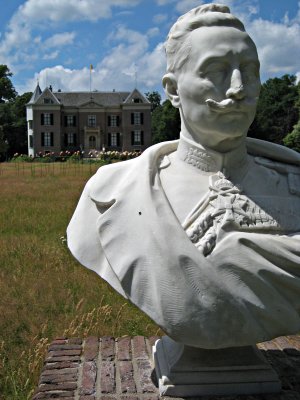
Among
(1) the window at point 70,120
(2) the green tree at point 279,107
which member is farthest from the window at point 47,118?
(2) the green tree at point 279,107

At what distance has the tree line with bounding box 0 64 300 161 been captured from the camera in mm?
45281

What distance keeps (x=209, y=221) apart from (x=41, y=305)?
12.0 ft

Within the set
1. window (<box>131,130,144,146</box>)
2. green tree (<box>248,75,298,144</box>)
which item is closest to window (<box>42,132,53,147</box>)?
window (<box>131,130,144,146</box>)

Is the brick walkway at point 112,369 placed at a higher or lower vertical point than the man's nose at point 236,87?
lower

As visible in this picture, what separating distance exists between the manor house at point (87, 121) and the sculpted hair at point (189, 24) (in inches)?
1967

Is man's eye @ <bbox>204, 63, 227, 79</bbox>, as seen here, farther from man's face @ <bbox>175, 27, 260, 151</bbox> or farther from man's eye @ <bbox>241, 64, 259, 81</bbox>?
man's eye @ <bbox>241, 64, 259, 81</bbox>

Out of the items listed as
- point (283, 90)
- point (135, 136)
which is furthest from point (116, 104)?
point (283, 90)

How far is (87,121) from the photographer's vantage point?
5512cm

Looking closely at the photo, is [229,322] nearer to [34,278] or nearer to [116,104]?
[34,278]

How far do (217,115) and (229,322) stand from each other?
3.93ft

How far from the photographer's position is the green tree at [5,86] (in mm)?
54688

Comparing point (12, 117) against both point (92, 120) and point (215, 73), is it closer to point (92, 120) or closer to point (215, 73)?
point (92, 120)

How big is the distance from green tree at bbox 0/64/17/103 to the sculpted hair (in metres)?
55.7

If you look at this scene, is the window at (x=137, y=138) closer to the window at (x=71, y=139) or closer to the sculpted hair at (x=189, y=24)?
the window at (x=71, y=139)
